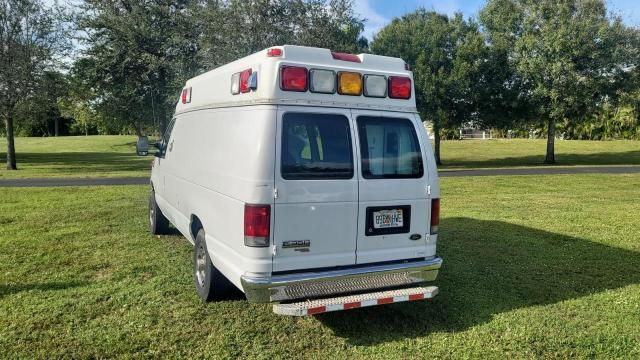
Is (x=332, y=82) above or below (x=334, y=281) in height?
above

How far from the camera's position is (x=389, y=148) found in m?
4.50

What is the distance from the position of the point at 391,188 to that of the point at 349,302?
1114mm

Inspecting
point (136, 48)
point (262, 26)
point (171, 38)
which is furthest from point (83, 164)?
point (262, 26)

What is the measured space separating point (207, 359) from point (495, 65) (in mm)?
27363

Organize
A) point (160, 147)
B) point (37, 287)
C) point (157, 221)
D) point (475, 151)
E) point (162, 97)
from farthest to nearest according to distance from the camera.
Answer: point (475, 151), point (162, 97), point (157, 221), point (160, 147), point (37, 287)

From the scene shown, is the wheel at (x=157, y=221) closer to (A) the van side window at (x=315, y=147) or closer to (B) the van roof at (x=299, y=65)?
(B) the van roof at (x=299, y=65)

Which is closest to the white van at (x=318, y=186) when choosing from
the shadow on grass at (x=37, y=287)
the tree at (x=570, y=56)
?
the shadow on grass at (x=37, y=287)

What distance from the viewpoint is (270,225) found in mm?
3906

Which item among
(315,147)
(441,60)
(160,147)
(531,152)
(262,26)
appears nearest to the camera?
(315,147)

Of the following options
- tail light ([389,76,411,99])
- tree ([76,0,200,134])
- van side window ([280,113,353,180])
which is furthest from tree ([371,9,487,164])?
van side window ([280,113,353,180])

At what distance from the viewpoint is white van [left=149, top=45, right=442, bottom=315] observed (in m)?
3.95

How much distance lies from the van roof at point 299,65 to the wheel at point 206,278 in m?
1.53

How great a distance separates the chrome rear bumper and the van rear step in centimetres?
8

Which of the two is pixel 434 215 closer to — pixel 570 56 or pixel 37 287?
pixel 37 287
